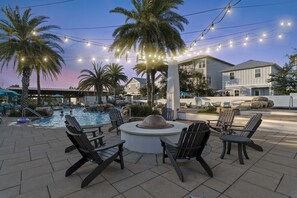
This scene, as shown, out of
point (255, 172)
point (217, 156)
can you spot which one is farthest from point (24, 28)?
point (255, 172)

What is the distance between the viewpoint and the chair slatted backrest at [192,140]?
8.79 feet

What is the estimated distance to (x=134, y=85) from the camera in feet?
127

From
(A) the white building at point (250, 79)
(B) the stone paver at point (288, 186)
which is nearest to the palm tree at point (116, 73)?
(A) the white building at point (250, 79)

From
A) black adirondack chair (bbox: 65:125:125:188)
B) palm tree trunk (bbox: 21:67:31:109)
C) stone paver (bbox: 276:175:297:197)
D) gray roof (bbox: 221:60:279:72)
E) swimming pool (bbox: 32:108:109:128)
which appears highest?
gray roof (bbox: 221:60:279:72)

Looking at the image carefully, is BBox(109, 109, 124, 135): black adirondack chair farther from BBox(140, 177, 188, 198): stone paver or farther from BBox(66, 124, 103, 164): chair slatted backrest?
BBox(140, 177, 188, 198): stone paver

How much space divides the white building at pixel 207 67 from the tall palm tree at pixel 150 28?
13934 mm

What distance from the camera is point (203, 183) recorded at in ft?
8.13

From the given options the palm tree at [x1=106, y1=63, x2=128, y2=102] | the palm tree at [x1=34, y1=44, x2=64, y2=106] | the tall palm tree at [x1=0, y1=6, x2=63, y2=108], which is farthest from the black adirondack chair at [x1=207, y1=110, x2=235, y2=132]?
the palm tree at [x1=106, y1=63, x2=128, y2=102]

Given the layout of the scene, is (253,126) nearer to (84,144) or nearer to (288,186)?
(288,186)

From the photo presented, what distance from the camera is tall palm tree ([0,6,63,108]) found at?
1088 centimetres

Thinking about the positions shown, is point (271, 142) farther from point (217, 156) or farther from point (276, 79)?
point (276, 79)

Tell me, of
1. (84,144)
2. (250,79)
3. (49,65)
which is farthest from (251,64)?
(84,144)

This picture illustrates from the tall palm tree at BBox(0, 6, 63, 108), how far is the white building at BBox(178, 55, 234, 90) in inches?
739

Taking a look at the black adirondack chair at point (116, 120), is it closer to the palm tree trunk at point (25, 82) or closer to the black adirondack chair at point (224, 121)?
the black adirondack chair at point (224, 121)
